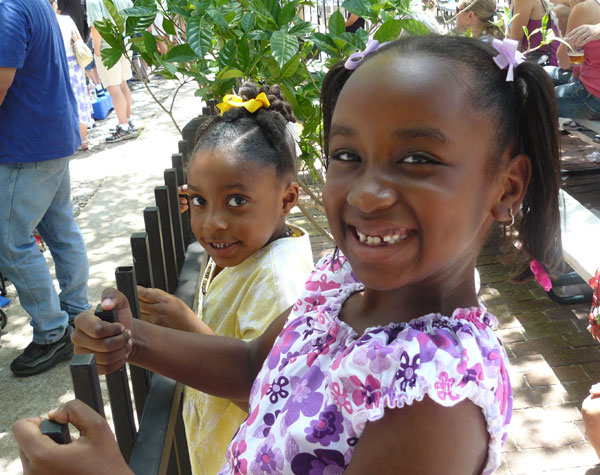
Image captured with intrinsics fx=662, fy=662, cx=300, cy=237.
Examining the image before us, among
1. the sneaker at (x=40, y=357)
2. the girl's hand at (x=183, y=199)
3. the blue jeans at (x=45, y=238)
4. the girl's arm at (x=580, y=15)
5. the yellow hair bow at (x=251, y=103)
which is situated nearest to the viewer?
the yellow hair bow at (x=251, y=103)

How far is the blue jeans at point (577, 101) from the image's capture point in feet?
19.7

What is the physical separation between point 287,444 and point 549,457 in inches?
108

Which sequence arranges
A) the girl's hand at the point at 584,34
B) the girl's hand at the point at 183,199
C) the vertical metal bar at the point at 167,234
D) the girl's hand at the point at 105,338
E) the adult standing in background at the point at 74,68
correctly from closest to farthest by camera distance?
the girl's hand at the point at 105,338 → the vertical metal bar at the point at 167,234 → the girl's hand at the point at 183,199 → the girl's hand at the point at 584,34 → the adult standing in background at the point at 74,68

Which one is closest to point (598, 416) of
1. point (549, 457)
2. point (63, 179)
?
point (549, 457)

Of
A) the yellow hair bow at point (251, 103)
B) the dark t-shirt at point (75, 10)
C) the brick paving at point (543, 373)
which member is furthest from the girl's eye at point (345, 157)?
the dark t-shirt at point (75, 10)

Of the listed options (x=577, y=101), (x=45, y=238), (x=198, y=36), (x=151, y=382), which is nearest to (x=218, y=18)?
(x=198, y=36)

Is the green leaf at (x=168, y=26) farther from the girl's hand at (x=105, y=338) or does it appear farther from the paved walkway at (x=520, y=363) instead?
the paved walkway at (x=520, y=363)

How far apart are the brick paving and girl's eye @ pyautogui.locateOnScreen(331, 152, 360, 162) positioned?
2303mm

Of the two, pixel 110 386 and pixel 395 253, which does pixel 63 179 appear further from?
pixel 395 253

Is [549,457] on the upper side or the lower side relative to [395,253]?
lower

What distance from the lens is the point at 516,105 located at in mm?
1146

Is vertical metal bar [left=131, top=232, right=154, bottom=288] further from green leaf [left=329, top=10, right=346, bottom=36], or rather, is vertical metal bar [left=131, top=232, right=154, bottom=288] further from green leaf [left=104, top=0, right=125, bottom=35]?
green leaf [left=104, top=0, right=125, bottom=35]

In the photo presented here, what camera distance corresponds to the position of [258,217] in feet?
6.49

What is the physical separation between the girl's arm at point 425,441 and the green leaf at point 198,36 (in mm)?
1959
